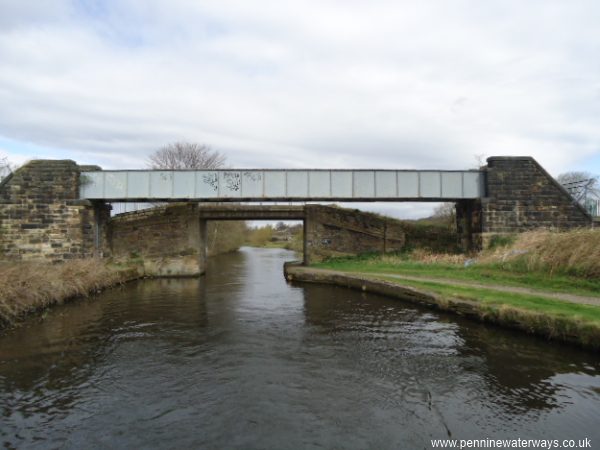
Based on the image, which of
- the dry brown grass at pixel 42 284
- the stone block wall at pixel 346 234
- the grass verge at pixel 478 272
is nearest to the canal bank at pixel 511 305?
the grass verge at pixel 478 272

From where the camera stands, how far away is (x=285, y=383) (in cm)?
588

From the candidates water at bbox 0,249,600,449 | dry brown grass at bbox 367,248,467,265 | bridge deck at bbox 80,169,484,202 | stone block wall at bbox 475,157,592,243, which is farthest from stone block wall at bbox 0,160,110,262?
stone block wall at bbox 475,157,592,243

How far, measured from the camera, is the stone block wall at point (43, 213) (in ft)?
54.9

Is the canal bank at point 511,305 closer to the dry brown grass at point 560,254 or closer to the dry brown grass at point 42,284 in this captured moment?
the dry brown grass at point 560,254

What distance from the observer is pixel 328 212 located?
20.4 meters

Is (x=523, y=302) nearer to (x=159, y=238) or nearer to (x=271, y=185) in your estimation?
(x=271, y=185)

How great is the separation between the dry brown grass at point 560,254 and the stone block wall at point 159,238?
1297cm

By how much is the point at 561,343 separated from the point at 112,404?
24.4 feet

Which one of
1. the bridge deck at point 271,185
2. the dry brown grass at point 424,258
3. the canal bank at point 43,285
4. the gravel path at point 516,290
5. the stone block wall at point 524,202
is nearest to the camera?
the gravel path at point 516,290

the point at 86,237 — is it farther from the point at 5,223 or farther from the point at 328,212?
the point at 328,212

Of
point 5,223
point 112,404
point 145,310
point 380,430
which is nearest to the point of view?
point 380,430

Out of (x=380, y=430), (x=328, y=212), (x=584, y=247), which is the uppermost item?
(x=328, y=212)

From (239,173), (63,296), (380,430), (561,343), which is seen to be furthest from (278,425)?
(239,173)

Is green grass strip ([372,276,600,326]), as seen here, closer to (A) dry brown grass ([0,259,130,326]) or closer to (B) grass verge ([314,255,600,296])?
(B) grass verge ([314,255,600,296])
